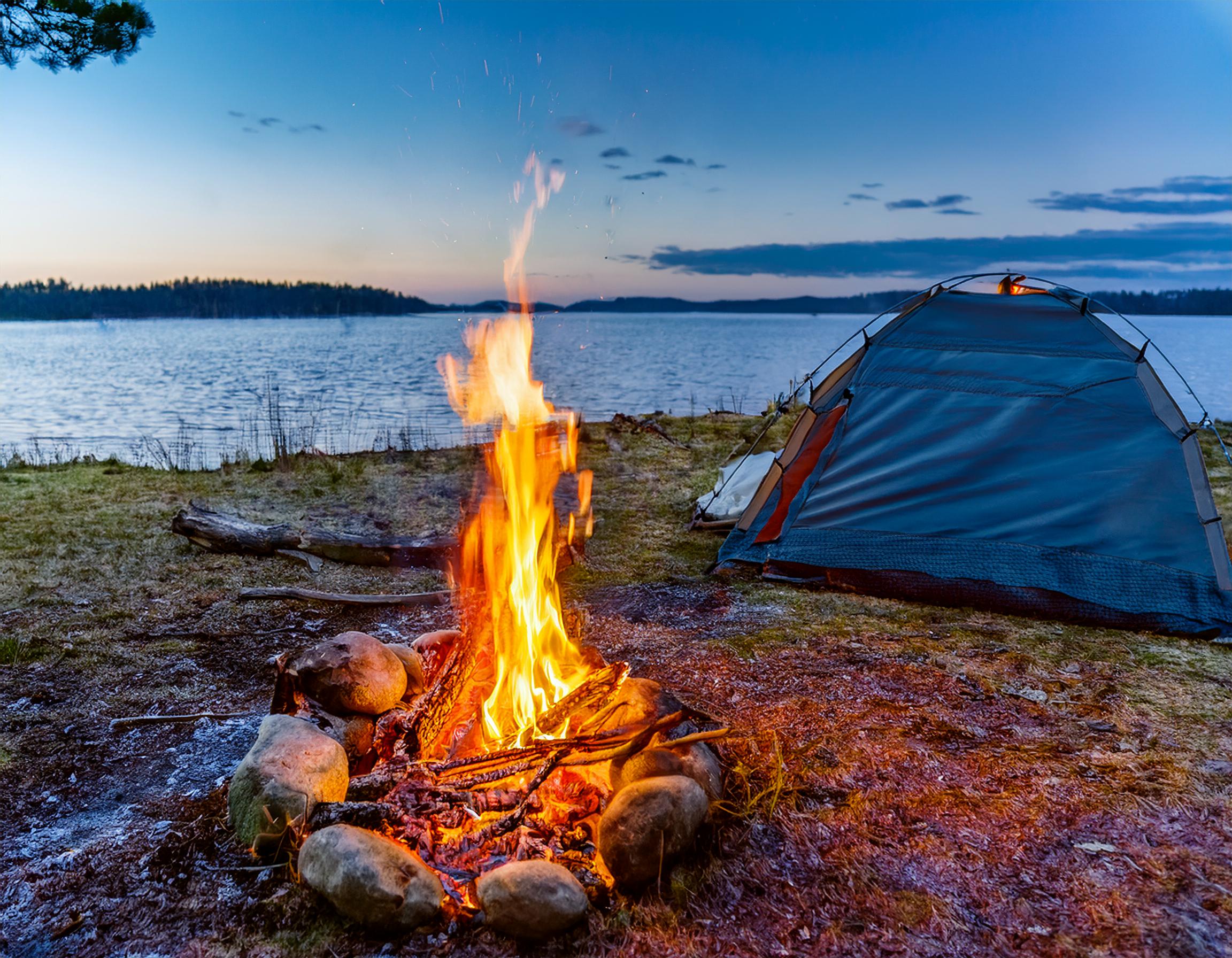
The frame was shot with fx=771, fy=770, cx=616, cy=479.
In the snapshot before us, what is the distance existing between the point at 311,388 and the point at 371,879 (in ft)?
107

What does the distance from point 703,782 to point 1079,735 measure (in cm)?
→ 238

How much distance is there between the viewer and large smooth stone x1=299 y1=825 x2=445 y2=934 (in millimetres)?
2896

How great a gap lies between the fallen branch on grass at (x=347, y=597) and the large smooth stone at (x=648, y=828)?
3.81 metres

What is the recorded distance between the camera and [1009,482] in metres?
6.76

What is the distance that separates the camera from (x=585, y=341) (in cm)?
8856

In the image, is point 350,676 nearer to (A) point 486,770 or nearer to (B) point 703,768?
(A) point 486,770

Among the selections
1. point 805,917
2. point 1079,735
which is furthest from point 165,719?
point 1079,735

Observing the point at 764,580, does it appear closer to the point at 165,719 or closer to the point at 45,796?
the point at 165,719

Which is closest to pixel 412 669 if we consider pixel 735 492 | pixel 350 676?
pixel 350 676

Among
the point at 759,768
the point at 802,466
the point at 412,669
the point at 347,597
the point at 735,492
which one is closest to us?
the point at 759,768

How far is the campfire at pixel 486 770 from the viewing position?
9.78ft

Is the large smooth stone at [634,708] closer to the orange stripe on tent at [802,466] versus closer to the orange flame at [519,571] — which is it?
the orange flame at [519,571]

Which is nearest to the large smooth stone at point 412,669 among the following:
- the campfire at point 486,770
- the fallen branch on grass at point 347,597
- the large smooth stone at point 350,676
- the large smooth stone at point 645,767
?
the campfire at point 486,770

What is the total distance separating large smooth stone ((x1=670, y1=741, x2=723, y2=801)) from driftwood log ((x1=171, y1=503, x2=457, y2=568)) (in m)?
4.52
